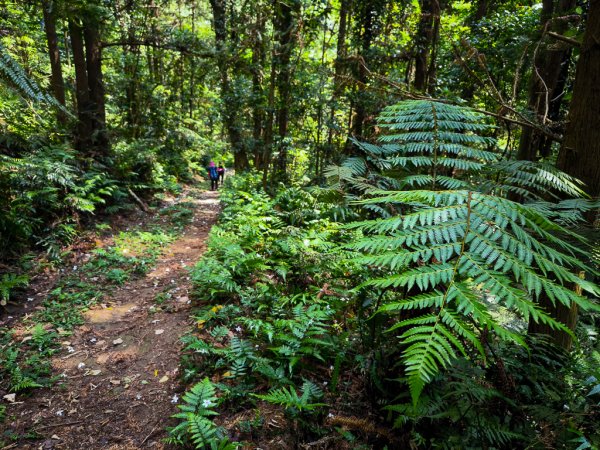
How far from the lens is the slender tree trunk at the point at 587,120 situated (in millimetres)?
1896

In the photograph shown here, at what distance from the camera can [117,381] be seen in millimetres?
4168

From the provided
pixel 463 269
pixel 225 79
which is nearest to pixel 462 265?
pixel 463 269

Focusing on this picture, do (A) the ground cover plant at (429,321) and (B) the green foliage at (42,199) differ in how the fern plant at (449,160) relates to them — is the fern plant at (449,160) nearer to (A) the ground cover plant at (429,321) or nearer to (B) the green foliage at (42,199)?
(A) the ground cover plant at (429,321)

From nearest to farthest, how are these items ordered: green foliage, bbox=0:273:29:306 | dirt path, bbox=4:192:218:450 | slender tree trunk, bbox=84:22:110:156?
dirt path, bbox=4:192:218:450
green foliage, bbox=0:273:29:306
slender tree trunk, bbox=84:22:110:156

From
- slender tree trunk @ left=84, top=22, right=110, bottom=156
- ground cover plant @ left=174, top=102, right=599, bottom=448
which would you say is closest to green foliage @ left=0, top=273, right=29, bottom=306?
ground cover plant @ left=174, top=102, right=599, bottom=448

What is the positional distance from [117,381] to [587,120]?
207 inches

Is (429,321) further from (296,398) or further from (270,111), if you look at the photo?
(270,111)

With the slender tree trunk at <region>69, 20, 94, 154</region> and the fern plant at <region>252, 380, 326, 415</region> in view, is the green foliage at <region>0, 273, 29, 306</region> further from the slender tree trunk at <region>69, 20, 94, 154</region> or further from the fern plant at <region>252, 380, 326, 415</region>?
the slender tree trunk at <region>69, 20, 94, 154</region>

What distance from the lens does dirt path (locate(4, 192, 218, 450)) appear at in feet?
11.2

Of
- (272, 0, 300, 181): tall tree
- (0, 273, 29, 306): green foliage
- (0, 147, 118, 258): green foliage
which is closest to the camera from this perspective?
(0, 273, 29, 306): green foliage

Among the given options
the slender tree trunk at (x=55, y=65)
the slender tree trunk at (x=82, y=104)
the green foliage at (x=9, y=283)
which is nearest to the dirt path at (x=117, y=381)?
the green foliage at (x=9, y=283)

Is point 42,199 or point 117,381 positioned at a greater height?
point 42,199

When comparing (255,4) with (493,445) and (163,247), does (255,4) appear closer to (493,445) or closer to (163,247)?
(163,247)

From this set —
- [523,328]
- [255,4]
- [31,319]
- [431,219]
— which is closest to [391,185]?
[431,219]
